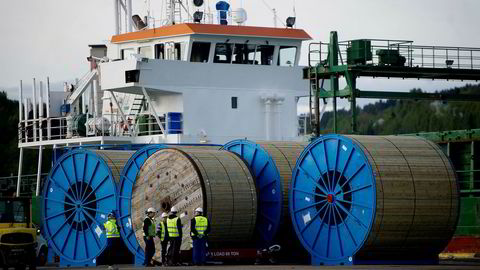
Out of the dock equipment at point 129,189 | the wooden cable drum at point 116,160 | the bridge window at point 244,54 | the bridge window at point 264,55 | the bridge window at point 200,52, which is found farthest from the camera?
the bridge window at point 264,55

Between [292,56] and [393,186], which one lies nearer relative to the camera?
[393,186]

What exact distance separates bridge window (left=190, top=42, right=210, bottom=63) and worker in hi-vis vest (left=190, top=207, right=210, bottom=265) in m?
13.6

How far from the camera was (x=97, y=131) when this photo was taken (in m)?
42.9

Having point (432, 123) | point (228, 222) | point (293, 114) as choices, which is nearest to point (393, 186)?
point (228, 222)

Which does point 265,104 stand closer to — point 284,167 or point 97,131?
point 97,131

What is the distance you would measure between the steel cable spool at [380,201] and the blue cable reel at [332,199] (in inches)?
1.0

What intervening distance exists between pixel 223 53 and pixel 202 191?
13747 millimetres

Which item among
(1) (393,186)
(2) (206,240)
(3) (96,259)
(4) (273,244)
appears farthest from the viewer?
(3) (96,259)

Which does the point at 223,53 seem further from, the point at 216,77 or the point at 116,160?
the point at 116,160

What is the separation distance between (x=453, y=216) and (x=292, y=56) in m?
17.5

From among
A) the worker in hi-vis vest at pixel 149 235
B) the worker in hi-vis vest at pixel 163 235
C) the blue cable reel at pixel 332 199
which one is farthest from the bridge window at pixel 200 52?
the worker in hi-vis vest at pixel 163 235

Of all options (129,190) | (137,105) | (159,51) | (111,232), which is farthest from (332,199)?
(137,105)

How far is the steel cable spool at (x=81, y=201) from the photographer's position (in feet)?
112

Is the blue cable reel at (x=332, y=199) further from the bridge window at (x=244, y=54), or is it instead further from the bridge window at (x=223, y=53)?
the bridge window at (x=244, y=54)
